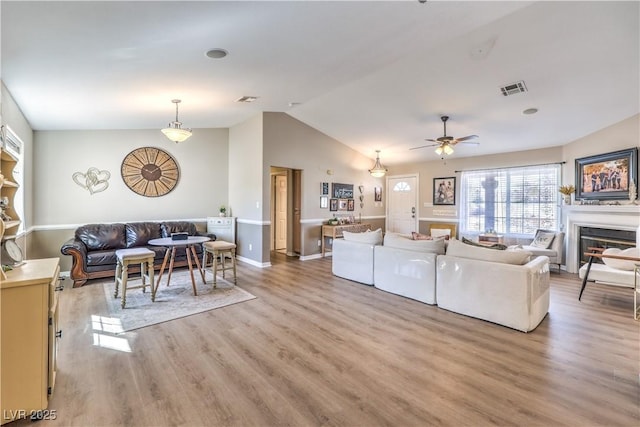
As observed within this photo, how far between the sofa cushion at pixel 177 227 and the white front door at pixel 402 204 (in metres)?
5.58

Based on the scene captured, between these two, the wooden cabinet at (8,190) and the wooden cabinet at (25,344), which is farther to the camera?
the wooden cabinet at (8,190)

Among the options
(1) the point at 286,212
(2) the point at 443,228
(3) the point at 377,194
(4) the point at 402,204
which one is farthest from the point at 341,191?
(2) the point at 443,228

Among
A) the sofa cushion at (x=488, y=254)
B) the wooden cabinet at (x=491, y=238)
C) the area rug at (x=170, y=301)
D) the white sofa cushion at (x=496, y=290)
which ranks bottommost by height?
the area rug at (x=170, y=301)

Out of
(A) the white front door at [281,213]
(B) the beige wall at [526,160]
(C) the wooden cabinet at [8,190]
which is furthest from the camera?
(A) the white front door at [281,213]

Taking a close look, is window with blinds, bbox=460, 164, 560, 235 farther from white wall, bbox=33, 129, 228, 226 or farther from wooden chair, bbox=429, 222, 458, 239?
white wall, bbox=33, 129, 228, 226

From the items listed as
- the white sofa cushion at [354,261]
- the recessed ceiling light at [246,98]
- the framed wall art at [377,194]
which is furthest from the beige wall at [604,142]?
the recessed ceiling light at [246,98]

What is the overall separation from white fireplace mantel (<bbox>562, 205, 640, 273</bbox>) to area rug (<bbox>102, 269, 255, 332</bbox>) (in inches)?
219

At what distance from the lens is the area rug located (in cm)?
343

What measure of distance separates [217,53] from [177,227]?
3.92 metres

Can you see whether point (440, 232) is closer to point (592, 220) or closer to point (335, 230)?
point (335, 230)

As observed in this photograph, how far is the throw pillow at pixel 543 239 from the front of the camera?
5.66 metres

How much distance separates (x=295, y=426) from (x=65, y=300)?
390 centimetres

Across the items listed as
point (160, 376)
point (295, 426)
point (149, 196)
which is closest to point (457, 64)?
point (295, 426)

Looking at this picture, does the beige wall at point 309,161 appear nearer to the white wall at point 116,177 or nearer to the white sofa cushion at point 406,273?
the white wall at point 116,177
